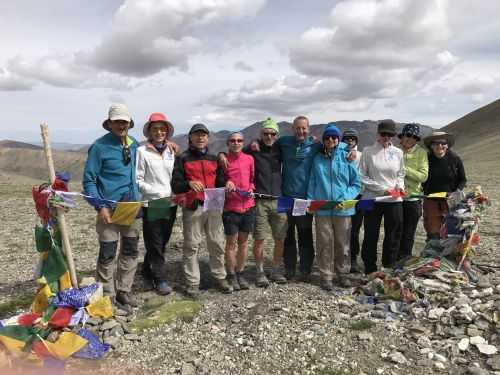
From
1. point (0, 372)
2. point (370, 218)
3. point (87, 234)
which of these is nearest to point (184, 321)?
point (0, 372)

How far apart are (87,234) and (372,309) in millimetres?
12704

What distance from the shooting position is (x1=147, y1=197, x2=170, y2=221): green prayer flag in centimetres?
812

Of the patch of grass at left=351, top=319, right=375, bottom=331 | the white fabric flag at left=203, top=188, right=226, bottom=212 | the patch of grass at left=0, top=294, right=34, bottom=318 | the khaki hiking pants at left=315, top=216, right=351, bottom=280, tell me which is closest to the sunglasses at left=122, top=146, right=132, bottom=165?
the white fabric flag at left=203, top=188, right=226, bottom=212

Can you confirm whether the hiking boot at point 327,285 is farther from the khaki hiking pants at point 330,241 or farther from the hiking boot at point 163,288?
the hiking boot at point 163,288

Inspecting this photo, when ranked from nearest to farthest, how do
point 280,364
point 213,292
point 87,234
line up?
point 280,364 → point 213,292 → point 87,234

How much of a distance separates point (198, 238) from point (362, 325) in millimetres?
3669

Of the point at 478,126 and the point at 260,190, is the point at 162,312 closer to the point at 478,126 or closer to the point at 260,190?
the point at 260,190

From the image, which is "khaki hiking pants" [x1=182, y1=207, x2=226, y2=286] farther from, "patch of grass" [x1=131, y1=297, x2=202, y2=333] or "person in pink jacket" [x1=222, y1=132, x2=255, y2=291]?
"patch of grass" [x1=131, y1=297, x2=202, y2=333]

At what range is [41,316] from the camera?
6891 millimetres

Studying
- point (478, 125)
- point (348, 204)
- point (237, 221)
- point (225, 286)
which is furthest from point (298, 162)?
point (478, 125)

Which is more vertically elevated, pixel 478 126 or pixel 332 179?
pixel 478 126

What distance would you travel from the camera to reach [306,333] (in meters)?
7.04

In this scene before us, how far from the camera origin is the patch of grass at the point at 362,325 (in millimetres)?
7129

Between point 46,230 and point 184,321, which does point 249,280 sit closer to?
point 184,321
